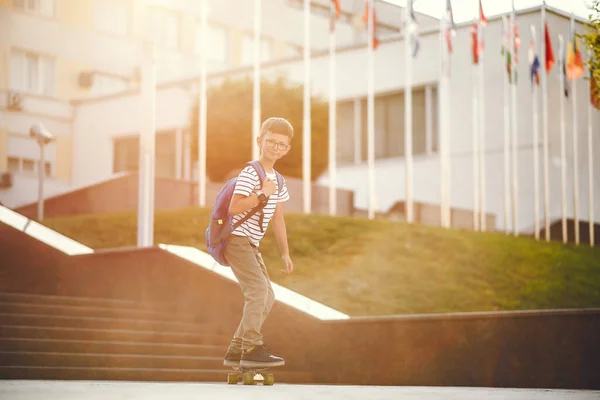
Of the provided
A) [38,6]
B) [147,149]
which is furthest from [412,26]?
[38,6]

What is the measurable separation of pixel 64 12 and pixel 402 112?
14.5 metres

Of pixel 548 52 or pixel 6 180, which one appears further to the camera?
pixel 6 180

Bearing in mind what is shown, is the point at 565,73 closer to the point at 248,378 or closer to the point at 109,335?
the point at 109,335

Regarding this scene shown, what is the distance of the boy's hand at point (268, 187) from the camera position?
617 cm

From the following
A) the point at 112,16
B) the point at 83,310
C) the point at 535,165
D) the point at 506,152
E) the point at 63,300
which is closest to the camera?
the point at 83,310

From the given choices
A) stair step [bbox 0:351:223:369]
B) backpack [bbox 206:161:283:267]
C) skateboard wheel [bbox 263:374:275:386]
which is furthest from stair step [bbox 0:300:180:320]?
backpack [bbox 206:161:283:267]

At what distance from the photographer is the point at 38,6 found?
116 feet

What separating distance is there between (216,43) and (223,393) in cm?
3713

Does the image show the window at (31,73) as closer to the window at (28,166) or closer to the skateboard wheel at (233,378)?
the window at (28,166)

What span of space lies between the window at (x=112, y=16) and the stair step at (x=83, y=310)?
1152 inches

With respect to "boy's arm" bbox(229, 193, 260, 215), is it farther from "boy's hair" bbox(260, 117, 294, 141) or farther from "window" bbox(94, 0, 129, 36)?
"window" bbox(94, 0, 129, 36)

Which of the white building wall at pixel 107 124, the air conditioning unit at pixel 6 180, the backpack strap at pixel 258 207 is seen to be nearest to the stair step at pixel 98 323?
the backpack strap at pixel 258 207

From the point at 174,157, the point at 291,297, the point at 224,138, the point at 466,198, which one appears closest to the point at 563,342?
the point at 291,297

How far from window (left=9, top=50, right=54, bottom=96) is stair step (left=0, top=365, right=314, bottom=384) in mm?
29025
